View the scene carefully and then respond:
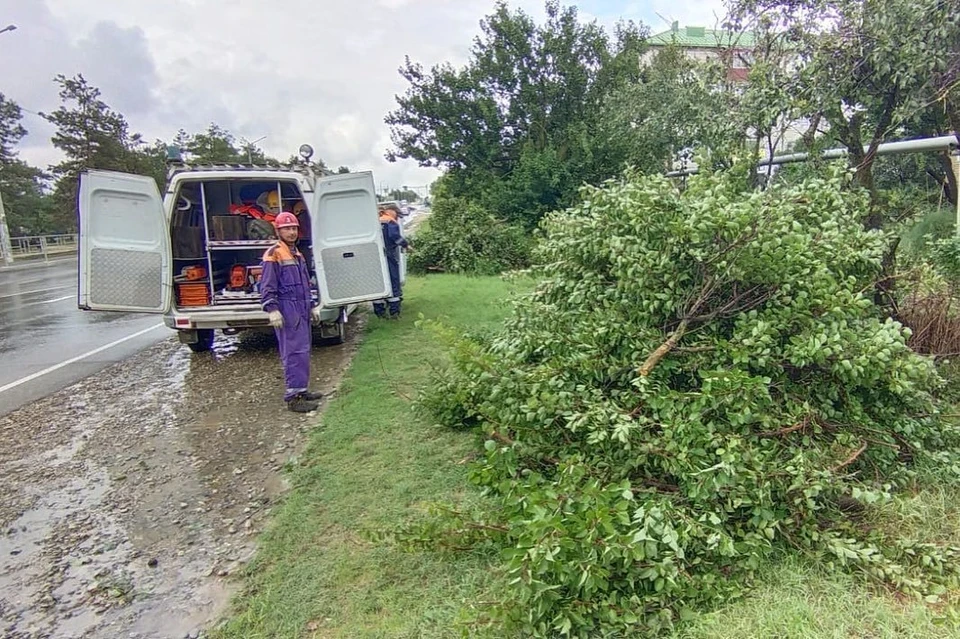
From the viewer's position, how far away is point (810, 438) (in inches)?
115

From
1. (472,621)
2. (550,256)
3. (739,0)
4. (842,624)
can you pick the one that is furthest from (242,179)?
(842,624)

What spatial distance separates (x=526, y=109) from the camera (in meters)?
16.6

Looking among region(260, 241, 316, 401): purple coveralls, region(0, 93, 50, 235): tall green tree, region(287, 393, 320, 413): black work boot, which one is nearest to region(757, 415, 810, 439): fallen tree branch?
region(287, 393, 320, 413): black work boot

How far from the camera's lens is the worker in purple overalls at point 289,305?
5.25 metres

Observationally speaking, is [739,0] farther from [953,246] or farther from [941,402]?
[941,402]

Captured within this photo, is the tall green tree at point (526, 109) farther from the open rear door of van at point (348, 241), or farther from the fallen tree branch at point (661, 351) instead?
the fallen tree branch at point (661, 351)

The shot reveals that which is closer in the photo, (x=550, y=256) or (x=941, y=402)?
(x=941, y=402)

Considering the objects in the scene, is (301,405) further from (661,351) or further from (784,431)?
(784,431)

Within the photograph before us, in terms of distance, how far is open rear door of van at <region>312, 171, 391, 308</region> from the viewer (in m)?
6.64

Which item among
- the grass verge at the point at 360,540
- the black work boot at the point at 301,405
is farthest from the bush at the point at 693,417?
the black work boot at the point at 301,405

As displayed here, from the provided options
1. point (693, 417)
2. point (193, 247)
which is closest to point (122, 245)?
point (193, 247)

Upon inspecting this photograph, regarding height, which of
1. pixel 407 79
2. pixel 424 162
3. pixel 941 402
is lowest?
pixel 941 402

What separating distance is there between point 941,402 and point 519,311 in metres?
2.68

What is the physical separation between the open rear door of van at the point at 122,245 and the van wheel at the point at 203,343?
4.09ft
